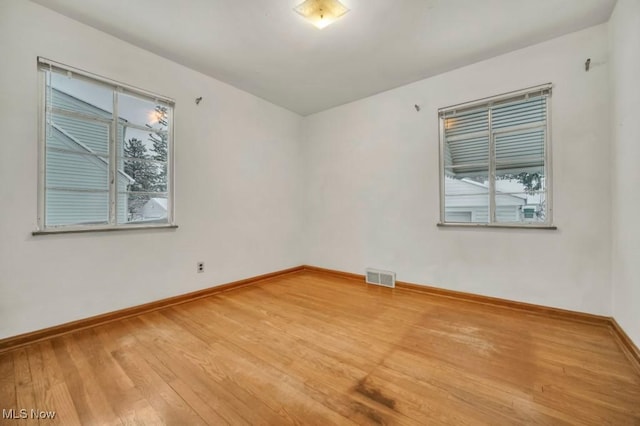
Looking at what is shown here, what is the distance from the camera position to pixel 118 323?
2500mm

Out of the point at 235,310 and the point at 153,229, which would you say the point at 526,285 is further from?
the point at 153,229

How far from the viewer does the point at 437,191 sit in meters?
3.36

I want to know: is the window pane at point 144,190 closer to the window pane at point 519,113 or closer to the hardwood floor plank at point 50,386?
the hardwood floor plank at point 50,386

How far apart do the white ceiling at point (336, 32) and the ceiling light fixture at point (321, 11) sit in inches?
2.8

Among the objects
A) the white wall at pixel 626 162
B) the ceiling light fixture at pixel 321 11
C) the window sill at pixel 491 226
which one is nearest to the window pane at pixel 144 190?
the ceiling light fixture at pixel 321 11

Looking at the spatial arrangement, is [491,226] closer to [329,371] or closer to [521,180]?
[521,180]

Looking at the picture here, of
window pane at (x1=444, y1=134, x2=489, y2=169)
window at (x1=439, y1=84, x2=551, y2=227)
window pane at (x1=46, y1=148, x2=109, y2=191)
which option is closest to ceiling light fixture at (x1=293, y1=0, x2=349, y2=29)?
window at (x1=439, y1=84, x2=551, y2=227)

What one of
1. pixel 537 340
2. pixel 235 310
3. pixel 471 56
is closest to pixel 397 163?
pixel 471 56

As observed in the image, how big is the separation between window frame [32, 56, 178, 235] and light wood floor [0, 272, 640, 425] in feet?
3.13

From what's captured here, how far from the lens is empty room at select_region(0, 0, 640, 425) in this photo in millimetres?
1614

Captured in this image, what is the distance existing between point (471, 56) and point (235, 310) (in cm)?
392

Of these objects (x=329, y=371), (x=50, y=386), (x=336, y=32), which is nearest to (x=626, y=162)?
(x=336, y=32)

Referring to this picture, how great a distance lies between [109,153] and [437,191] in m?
3.74

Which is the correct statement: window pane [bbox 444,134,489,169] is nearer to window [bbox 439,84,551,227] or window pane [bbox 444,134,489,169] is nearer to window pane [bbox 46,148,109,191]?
window [bbox 439,84,551,227]
